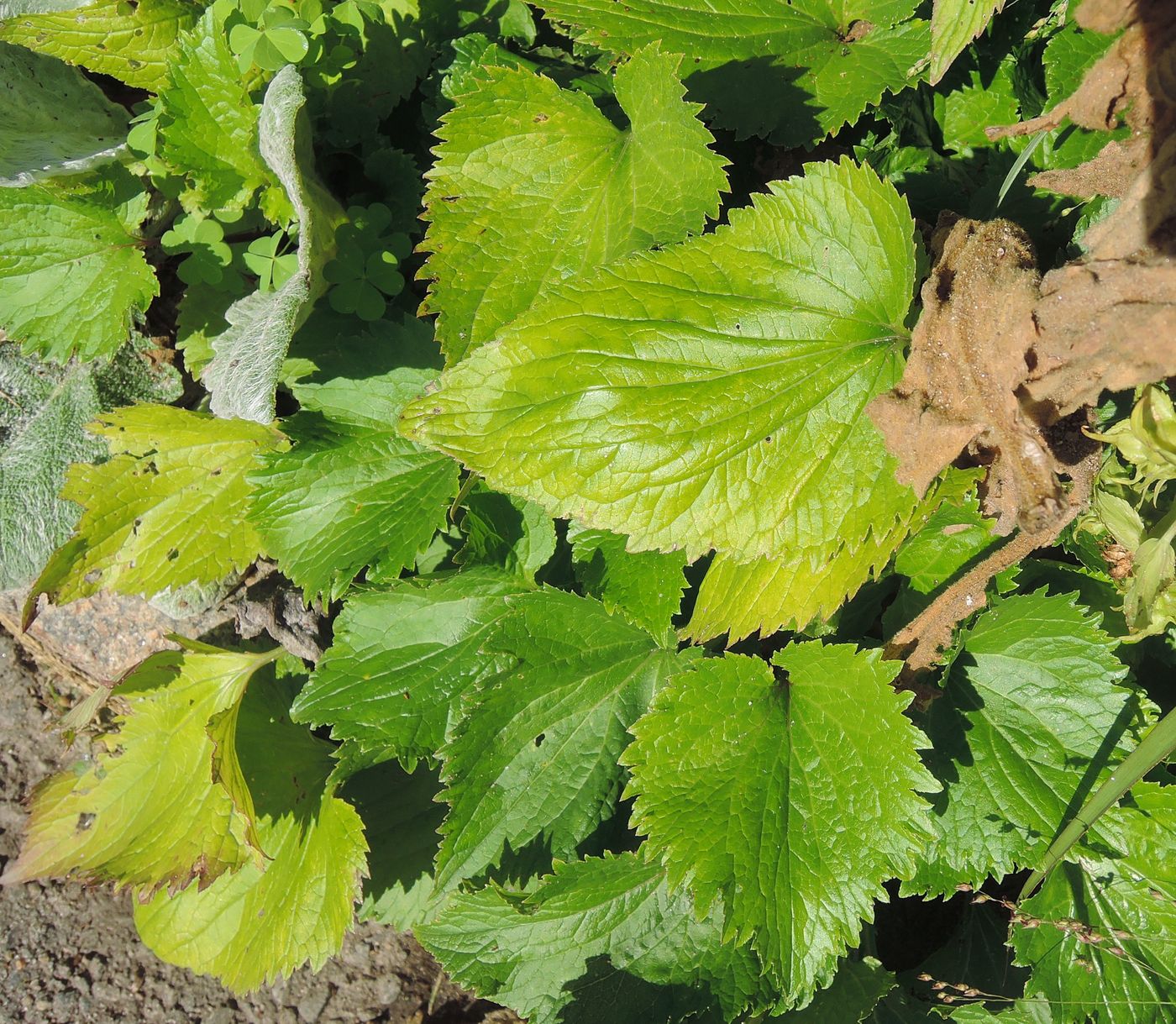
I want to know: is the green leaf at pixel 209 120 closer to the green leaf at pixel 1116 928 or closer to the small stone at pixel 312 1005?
the small stone at pixel 312 1005

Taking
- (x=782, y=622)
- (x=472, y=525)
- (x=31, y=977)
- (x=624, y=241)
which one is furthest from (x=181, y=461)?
(x=31, y=977)

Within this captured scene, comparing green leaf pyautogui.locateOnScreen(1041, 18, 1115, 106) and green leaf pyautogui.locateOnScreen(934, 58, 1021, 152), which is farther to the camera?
green leaf pyautogui.locateOnScreen(934, 58, 1021, 152)

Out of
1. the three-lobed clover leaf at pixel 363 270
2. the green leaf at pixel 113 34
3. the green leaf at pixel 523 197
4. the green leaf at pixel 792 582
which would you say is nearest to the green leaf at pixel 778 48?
the green leaf at pixel 523 197

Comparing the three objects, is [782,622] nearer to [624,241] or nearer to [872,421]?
[872,421]

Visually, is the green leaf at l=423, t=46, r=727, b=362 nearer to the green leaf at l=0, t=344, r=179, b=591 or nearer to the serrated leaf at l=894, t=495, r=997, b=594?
the serrated leaf at l=894, t=495, r=997, b=594

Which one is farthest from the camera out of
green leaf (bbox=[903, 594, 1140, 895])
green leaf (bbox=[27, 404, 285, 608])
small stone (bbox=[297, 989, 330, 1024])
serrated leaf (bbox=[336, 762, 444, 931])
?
small stone (bbox=[297, 989, 330, 1024])

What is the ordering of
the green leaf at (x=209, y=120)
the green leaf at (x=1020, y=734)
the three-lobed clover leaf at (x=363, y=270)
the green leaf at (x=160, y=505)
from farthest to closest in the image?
1. the green leaf at (x=160, y=505)
2. the three-lobed clover leaf at (x=363, y=270)
3. the green leaf at (x=209, y=120)
4. the green leaf at (x=1020, y=734)

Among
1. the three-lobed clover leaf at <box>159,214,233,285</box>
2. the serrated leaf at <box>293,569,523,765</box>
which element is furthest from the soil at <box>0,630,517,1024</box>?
the three-lobed clover leaf at <box>159,214,233,285</box>
